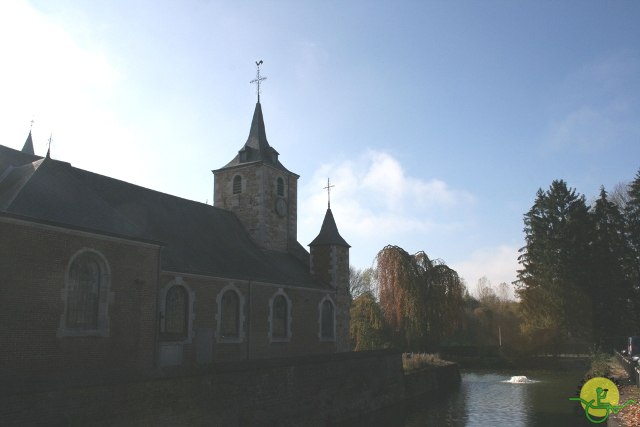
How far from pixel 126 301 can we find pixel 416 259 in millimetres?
23270

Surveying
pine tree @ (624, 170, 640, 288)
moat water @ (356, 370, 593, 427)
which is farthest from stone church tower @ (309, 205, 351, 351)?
pine tree @ (624, 170, 640, 288)

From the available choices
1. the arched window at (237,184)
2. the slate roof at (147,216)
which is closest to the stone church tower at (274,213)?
the arched window at (237,184)

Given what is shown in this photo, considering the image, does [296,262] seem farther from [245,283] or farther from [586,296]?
[586,296]

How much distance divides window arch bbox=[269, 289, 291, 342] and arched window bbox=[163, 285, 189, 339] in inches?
185

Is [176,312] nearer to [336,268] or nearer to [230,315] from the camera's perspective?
[230,315]

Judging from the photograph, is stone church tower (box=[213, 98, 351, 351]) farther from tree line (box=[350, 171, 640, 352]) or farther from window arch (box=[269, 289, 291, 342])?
tree line (box=[350, 171, 640, 352])

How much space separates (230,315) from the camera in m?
20.0

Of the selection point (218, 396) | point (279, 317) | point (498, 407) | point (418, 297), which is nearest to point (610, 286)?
point (418, 297)

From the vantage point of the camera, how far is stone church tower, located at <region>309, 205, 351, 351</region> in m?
26.7

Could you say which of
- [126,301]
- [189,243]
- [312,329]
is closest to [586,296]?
[312,329]

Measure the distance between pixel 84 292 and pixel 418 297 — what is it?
23.6 metres

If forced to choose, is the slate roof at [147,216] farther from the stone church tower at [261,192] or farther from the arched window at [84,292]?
the arched window at [84,292]

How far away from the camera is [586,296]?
36062mm

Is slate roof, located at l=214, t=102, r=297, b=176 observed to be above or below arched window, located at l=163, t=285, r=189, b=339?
above
